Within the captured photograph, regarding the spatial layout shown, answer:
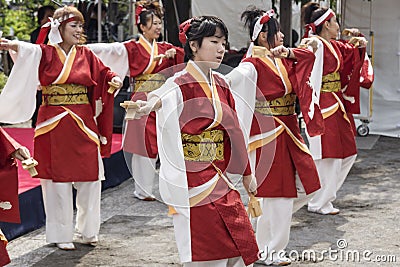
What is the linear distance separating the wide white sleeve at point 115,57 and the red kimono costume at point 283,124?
5.95 ft

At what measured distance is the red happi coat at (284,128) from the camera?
447 centimetres

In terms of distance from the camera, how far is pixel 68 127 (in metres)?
5.02

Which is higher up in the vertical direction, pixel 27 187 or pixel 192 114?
pixel 192 114

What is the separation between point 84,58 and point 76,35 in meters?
0.15

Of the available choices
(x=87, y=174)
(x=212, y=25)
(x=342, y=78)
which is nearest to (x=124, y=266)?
(x=87, y=174)

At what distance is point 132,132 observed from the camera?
3982 millimetres

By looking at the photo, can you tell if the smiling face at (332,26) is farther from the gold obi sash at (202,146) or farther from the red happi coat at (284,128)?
the gold obi sash at (202,146)

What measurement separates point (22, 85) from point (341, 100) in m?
2.35

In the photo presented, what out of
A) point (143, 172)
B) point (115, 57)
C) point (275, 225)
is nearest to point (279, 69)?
point (275, 225)

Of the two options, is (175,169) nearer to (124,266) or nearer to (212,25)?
(212,25)

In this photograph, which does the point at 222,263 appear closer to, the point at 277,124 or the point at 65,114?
the point at 277,124

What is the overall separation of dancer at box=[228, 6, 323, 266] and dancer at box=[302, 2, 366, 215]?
102 cm

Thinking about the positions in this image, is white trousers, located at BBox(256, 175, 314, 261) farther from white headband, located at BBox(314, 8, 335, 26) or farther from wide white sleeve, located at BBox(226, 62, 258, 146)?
white headband, located at BBox(314, 8, 335, 26)

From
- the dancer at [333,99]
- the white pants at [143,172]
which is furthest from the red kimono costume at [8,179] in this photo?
the dancer at [333,99]
